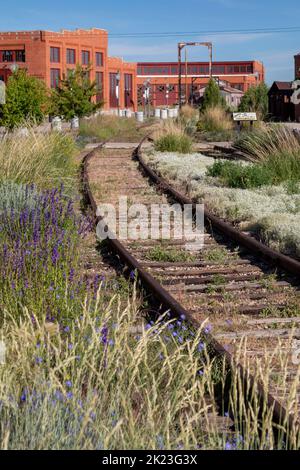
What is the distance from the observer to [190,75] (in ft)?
367

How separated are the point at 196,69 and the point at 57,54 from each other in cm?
5171

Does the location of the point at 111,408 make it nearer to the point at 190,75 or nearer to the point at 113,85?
the point at 113,85

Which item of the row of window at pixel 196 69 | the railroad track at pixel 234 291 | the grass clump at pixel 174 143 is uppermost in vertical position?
the row of window at pixel 196 69

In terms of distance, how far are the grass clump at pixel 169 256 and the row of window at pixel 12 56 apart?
59.4 meters

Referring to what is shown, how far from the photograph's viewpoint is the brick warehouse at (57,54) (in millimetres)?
64188

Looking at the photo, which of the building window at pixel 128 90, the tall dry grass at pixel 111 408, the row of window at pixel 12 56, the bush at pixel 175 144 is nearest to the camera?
the tall dry grass at pixel 111 408

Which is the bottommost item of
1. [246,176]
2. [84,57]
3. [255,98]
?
[246,176]

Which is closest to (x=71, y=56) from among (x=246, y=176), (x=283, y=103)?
(x=283, y=103)

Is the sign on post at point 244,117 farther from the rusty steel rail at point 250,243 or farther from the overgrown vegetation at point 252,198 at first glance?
the rusty steel rail at point 250,243

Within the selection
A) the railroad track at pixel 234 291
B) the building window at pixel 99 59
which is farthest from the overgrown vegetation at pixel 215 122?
the building window at pixel 99 59

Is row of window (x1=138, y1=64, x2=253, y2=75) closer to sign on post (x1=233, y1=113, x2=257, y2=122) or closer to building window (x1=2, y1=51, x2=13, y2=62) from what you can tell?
building window (x1=2, y1=51, x2=13, y2=62)

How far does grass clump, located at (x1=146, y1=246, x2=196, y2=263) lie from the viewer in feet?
27.6

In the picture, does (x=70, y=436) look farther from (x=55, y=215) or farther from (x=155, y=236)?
(x=155, y=236)

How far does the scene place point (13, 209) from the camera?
8.04 m
